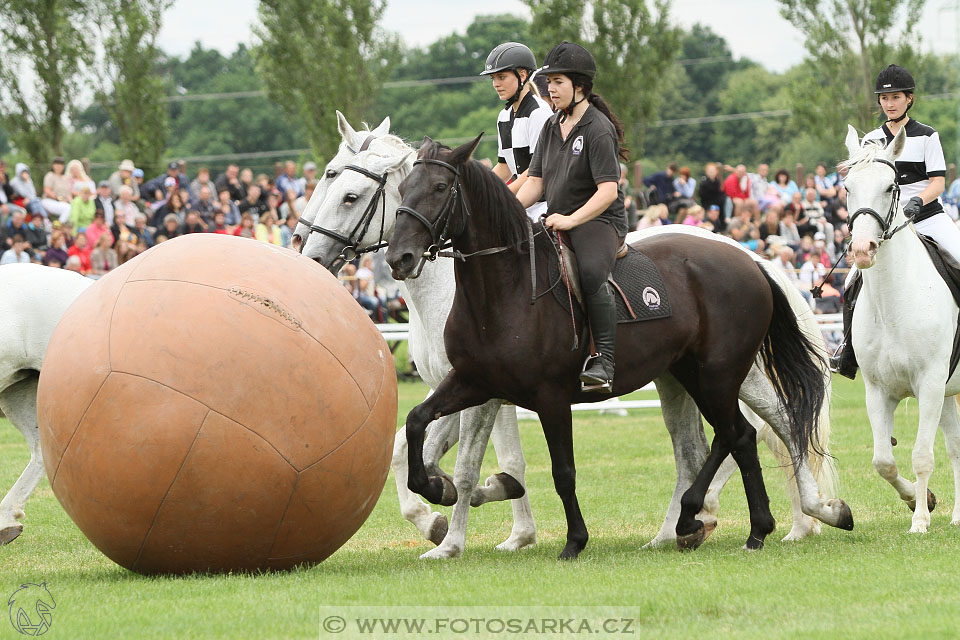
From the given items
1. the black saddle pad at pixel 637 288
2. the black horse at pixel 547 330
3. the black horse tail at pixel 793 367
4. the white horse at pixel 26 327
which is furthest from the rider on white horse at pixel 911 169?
the white horse at pixel 26 327

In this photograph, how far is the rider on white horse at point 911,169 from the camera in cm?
980

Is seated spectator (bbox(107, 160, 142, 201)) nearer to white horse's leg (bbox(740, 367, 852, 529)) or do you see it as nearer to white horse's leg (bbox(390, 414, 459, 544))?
white horse's leg (bbox(390, 414, 459, 544))

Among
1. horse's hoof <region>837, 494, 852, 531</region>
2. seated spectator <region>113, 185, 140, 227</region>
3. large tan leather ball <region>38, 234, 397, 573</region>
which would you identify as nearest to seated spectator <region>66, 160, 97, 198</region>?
seated spectator <region>113, 185, 140, 227</region>

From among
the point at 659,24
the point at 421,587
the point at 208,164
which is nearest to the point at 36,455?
the point at 421,587

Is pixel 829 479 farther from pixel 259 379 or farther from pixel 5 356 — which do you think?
pixel 5 356

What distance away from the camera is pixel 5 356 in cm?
948

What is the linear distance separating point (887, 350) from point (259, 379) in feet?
16.4

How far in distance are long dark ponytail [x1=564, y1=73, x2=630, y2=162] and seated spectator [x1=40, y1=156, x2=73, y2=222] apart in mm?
15849

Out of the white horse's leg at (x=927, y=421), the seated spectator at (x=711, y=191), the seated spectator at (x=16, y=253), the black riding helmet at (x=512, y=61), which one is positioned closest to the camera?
the black riding helmet at (x=512, y=61)

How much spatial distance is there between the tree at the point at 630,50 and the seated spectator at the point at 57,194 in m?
13.0

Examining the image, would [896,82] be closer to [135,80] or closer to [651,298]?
[651,298]

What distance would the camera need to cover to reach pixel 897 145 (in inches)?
360

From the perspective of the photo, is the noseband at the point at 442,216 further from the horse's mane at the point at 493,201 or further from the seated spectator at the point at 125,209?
the seated spectator at the point at 125,209

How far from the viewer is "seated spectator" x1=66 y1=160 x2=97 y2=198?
22319mm
